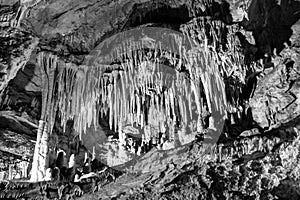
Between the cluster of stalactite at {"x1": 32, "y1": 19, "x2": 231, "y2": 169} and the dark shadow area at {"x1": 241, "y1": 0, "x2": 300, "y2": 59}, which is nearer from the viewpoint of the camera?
the cluster of stalactite at {"x1": 32, "y1": 19, "x2": 231, "y2": 169}

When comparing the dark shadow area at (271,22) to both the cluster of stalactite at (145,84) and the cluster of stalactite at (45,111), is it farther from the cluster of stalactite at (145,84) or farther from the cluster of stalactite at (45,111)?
the cluster of stalactite at (45,111)

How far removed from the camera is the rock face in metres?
6.89

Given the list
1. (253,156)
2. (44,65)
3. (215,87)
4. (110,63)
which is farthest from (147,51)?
(253,156)

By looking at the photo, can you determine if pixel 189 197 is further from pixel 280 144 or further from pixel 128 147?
pixel 128 147

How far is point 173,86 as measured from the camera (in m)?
9.62

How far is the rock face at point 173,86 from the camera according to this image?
6.89 m

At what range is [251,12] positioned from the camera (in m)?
9.30

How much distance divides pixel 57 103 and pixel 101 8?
3024 millimetres

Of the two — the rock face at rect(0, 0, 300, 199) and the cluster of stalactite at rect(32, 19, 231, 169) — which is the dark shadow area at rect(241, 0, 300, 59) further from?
the cluster of stalactite at rect(32, 19, 231, 169)

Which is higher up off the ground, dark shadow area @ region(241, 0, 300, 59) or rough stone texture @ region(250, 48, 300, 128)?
dark shadow area @ region(241, 0, 300, 59)

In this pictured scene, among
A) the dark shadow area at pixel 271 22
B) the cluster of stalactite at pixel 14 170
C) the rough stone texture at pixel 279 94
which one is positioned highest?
the dark shadow area at pixel 271 22

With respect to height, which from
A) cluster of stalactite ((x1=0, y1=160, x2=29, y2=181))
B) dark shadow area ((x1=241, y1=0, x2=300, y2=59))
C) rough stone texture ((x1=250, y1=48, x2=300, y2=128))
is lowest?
cluster of stalactite ((x1=0, y1=160, x2=29, y2=181))

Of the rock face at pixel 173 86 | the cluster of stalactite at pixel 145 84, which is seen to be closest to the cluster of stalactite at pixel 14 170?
the rock face at pixel 173 86

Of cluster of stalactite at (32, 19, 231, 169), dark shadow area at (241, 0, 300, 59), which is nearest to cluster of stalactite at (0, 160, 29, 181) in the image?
cluster of stalactite at (32, 19, 231, 169)
